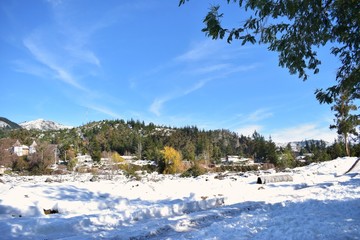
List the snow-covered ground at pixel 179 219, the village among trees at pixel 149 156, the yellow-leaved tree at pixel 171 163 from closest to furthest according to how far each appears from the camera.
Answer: the snow-covered ground at pixel 179 219, the village among trees at pixel 149 156, the yellow-leaved tree at pixel 171 163

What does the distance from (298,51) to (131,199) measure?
10875 mm

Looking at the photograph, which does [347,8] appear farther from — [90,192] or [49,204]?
[90,192]

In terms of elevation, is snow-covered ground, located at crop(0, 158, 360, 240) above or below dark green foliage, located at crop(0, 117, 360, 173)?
below

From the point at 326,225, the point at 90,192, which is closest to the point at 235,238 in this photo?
the point at 326,225

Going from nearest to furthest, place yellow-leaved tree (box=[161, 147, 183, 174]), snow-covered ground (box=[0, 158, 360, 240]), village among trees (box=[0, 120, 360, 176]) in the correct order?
1. snow-covered ground (box=[0, 158, 360, 240])
2. village among trees (box=[0, 120, 360, 176])
3. yellow-leaved tree (box=[161, 147, 183, 174])

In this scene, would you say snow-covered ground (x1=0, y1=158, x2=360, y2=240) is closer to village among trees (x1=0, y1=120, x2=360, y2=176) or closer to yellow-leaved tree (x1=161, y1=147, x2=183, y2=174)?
village among trees (x1=0, y1=120, x2=360, y2=176)

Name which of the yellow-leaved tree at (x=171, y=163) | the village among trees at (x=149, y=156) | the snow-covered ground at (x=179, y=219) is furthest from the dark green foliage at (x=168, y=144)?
the snow-covered ground at (x=179, y=219)

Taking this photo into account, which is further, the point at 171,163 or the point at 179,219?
the point at 171,163

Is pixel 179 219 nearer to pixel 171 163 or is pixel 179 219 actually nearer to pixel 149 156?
pixel 171 163

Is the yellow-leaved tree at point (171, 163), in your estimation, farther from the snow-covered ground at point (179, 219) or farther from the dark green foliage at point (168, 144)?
the snow-covered ground at point (179, 219)

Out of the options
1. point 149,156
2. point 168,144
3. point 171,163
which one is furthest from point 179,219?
point 168,144

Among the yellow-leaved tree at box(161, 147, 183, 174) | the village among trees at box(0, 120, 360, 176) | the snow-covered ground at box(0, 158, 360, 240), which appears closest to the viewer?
the snow-covered ground at box(0, 158, 360, 240)

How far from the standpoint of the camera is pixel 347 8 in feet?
14.1

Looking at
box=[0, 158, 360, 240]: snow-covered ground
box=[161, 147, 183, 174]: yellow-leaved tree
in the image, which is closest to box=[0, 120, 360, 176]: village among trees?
box=[161, 147, 183, 174]: yellow-leaved tree
